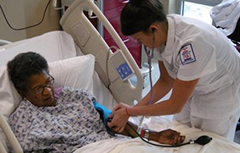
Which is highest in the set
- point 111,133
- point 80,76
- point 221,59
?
point 221,59

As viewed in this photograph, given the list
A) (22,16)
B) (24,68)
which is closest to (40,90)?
(24,68)

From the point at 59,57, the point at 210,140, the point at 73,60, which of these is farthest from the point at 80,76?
the point at 210,140

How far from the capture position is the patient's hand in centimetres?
183

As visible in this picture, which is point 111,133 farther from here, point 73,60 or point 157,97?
point 73,60

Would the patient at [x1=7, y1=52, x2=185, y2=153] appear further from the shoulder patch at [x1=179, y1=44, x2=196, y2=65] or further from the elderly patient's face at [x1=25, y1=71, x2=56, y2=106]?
the shoulder patch at [x1=179, y1=44, x2=196, y2=65]

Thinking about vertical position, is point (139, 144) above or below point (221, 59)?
below

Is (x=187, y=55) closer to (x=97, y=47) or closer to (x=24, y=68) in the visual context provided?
(x=24, y=68)

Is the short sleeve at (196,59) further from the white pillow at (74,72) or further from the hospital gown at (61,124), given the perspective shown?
the white pillow at (74,72)

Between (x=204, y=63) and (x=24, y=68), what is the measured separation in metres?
0.97

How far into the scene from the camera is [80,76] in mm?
2367

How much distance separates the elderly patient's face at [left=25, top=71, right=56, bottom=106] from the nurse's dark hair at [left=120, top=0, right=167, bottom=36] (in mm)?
659

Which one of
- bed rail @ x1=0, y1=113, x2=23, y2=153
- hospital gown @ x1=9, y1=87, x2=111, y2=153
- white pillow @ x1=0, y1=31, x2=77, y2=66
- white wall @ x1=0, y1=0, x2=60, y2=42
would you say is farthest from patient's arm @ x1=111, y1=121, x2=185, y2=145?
white wall @ x1=0, y1=0, x2=60, y2=42

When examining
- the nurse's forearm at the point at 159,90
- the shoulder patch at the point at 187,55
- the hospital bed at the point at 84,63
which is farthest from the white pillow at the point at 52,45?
the shoulder patch at the point at 187,55

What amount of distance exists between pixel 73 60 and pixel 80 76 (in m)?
0.12
